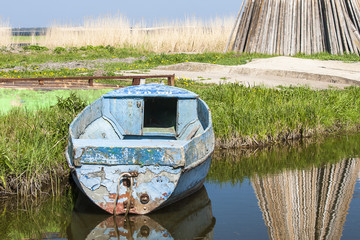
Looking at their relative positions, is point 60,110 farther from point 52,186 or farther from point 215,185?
point 215,185

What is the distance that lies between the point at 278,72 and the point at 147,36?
1379 centimetres

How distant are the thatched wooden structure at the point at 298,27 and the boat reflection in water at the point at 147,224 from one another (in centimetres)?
1594

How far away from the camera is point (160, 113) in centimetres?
971

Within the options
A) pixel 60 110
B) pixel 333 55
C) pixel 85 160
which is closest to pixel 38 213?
→ pixel 85 160

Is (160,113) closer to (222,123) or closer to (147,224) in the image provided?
(222,123)

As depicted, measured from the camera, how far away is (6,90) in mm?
10469

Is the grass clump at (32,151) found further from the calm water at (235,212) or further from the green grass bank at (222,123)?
the calm water at (235,212)

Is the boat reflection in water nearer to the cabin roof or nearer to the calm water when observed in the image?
the calm water

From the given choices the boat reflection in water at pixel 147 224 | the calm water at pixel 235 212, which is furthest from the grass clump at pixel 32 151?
the boat reflection in water at pixel 147 224

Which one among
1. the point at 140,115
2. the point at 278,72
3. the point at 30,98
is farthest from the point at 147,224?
the point at 278,72

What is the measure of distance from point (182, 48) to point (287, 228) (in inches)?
894

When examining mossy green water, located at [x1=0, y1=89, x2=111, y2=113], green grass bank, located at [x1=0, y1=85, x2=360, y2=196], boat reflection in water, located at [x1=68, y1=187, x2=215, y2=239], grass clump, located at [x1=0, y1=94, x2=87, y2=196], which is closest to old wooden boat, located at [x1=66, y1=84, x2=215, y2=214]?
boat reflection in water, located at [x1=68, y1=187, x2=215, y2=239]

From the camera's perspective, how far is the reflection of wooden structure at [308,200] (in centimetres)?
638

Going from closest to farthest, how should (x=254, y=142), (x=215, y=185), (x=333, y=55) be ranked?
(x=215, y=185) → (x=254, y=142) → (x=333, y=55)
